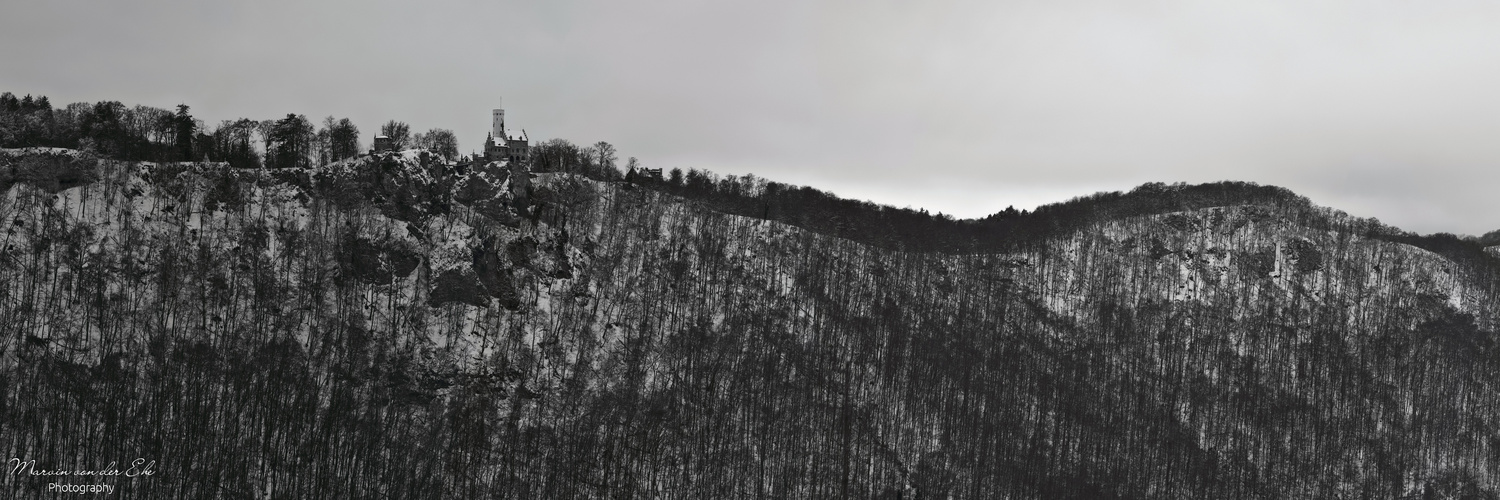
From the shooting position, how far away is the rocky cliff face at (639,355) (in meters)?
67.5

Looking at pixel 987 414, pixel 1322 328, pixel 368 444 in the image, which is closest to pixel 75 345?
pixel 368 444

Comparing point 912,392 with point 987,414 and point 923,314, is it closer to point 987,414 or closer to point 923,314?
point 987,414

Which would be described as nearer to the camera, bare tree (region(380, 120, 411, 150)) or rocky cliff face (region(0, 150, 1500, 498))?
rocky cliff face (region(0, 150, 1500, 498))

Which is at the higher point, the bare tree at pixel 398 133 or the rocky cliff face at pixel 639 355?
the bare tree at pixel 398 133

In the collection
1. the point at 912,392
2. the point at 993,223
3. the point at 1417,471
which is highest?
the point at 993,223

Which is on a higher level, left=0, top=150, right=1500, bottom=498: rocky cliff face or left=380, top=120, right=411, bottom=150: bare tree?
left=380, top=120, right=411, bottom=150: bare tree

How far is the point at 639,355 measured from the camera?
3553 inches

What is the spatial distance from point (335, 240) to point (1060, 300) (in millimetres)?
104427

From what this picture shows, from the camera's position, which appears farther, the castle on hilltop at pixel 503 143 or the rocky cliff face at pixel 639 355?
the castle on hilltop at pixel 503 143

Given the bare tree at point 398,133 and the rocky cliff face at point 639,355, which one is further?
the bare tree at point 398,133

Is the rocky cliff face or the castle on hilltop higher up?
the castle on hilltop

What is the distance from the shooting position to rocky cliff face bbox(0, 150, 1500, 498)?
67.5 meters

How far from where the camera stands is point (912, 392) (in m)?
101

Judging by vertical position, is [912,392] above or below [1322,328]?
below
